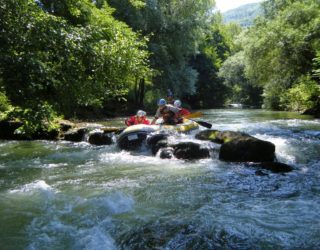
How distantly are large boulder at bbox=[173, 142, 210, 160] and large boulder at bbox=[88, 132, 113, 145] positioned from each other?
3.50 metres

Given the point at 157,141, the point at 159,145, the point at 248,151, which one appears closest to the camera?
the point at 248,151

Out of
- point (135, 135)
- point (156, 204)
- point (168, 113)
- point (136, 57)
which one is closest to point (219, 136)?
point (135, 135)

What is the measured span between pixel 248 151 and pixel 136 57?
12.8ft

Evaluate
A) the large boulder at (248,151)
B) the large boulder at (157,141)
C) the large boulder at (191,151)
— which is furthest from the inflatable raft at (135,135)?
the large boulder at (248,151)

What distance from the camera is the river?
14.2 ft

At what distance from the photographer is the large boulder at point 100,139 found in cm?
1207

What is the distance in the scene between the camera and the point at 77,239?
4379 mm

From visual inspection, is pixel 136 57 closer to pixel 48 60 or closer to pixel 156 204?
pixel 48 60

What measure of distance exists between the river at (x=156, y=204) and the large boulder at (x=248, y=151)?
0.38m

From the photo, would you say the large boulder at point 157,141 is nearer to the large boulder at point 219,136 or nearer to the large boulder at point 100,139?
the large boulder at point 219,136

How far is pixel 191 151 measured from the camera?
9.09 m

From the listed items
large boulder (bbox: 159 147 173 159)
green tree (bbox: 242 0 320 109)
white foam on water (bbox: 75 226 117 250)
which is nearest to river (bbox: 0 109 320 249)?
white foam on water (bbox: 75 226 117 250)

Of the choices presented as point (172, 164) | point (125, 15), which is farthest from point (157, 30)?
point (172, 164)

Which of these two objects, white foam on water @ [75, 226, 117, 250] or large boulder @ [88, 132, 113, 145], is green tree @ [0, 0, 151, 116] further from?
large boulder @ [88, 132, 113, 145]
